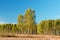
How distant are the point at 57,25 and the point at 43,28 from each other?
5.06 meters

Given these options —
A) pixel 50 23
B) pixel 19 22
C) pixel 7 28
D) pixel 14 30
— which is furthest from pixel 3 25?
pixel 50 23

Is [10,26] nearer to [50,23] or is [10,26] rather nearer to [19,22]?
[19,22]

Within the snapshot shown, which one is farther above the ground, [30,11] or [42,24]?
[30,11]

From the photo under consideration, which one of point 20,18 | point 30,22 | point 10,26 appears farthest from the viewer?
point 10,26

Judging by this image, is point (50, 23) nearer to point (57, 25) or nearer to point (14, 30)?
point (57, 25)

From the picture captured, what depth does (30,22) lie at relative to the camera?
4850 cm

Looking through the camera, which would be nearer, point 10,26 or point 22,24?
point 22,24

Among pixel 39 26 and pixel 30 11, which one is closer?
pixel 30 11

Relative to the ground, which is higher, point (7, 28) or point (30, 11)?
point (30, 11)

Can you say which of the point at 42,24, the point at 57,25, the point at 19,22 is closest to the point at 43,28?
the point at 42,24

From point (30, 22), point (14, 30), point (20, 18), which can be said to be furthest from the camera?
point (14, 30)

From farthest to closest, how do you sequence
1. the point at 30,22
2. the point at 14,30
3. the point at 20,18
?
1. the point at 14,30
2. the point at 20,18
3. the point at 30,22

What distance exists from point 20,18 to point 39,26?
303 inches

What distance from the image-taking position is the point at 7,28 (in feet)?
233
